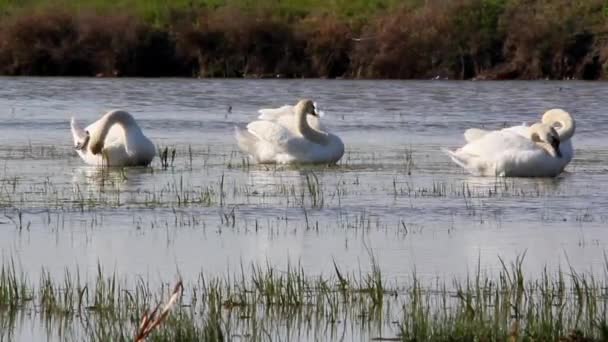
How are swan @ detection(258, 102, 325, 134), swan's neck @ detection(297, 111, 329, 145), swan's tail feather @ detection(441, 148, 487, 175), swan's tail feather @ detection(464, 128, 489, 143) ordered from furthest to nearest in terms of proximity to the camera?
swan @ detection(258, 102, 325, 134) → swan's neck @ detection(297, 111, 329, 145) → swan's tail feather @ detection(464, 128, 489, 143) → swan's tail feather @ detection(441, 148, 487, 175)

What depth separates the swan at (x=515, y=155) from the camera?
15031 millimetres

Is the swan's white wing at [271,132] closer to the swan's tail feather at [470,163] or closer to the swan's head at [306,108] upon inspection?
the swan's head at [306,108]

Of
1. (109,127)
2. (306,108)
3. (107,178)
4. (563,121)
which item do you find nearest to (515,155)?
(563,121)

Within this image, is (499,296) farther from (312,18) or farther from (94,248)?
(312,18)

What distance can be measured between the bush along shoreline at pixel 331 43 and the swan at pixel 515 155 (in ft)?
71.4

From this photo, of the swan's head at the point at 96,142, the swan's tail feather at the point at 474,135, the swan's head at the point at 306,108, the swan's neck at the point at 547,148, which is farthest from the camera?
the swan's head at the point at 306,108

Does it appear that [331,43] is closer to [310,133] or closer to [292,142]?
[310,133]

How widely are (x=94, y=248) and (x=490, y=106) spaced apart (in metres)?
18.0

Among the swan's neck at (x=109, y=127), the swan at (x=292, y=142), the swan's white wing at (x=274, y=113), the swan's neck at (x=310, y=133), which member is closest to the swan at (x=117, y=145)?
the swan's neck at (x=109, y=127)

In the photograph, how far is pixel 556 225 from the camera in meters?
11.4

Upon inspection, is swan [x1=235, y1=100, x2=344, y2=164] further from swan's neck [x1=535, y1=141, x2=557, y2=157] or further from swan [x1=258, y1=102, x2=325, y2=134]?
swan's neck [x1=535, y1=141, x2=557, y2=157]

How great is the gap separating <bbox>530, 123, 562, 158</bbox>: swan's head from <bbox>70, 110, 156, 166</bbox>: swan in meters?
3.85

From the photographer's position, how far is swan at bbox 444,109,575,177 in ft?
49.3

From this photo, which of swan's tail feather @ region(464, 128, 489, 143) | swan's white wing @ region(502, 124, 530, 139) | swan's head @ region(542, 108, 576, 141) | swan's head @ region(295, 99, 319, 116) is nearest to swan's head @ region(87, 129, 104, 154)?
swan's head @ region(295, 99, 319, 116)
